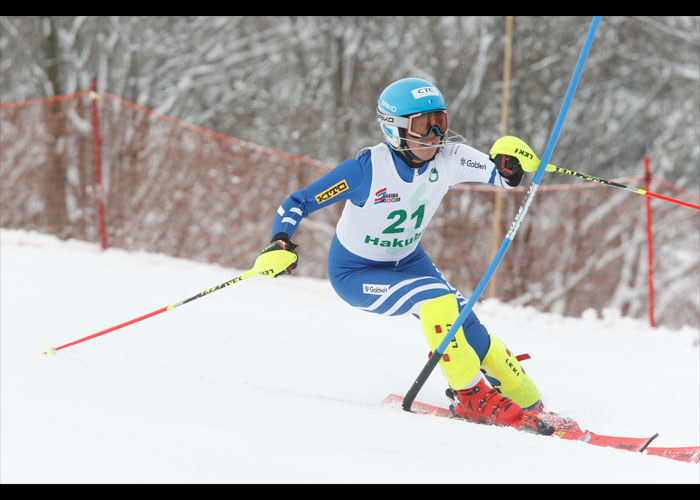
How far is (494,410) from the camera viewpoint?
120 inches

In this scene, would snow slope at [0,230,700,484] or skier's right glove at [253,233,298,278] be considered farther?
skier's right glove at [253,233,298,278]

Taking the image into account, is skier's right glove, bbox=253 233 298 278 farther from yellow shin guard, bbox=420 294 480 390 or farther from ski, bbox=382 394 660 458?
ski, bbox=382 394 660 458

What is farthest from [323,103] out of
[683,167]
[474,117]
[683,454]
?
[683,454]

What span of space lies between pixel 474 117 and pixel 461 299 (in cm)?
993

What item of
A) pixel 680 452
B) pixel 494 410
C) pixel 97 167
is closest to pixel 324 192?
pixel 494 410

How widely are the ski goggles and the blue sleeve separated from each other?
278mm

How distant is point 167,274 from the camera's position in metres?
6.25

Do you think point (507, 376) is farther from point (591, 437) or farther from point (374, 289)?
point (374, 289)

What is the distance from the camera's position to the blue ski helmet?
3107mm

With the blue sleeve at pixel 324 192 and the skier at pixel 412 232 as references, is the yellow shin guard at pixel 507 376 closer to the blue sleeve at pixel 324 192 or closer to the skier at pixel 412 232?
the skier at pixel 412 232

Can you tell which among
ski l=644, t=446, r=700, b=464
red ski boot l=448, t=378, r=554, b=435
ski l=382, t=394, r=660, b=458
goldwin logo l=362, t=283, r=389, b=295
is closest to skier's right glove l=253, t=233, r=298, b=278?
goldwin logo l=362, t=283, r=389, b=295

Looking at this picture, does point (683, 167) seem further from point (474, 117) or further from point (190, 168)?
point (190, 168)

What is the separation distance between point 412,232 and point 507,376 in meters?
0.86

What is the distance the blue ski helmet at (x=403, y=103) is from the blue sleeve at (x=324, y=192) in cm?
22
